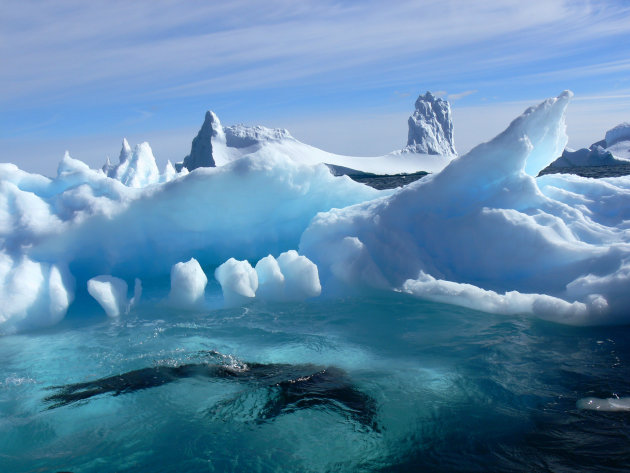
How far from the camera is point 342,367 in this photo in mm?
4766

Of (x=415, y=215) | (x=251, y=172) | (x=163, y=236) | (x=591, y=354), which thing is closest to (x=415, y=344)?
(x=591, y=354)

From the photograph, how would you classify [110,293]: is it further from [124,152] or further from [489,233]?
[124,152]

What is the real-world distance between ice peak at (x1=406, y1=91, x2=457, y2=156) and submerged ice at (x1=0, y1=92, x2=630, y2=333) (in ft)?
102

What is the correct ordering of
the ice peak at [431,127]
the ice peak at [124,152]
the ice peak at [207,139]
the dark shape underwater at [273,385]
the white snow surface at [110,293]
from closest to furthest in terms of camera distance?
1. the dark shape underwater at [273,385]
2. the white snow surface at [110,293]
3. the ice peak at [124,152]
4. the ice peak at [207,139]
5. the ice peak at [431,127]

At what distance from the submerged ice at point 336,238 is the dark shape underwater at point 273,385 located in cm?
184

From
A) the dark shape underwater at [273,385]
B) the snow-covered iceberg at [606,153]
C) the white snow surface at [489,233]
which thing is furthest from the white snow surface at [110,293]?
the snow-covered iceberg at [606,153]

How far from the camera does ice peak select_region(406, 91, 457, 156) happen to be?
127 ft

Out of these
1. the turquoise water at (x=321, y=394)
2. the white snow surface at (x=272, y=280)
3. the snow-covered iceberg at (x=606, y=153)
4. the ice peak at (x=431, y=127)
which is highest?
the ice peak at (x=431, y=127)

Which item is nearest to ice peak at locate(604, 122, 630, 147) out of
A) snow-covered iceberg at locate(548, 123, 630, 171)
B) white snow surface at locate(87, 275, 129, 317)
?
snow-covered iceberg at locate(548, 123, 630, 171)

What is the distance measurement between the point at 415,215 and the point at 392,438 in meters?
4.07

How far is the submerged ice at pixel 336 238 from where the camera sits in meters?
6.10

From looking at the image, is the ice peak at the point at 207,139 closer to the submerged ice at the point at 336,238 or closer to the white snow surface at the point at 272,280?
the submerged ice at the point at 336,238

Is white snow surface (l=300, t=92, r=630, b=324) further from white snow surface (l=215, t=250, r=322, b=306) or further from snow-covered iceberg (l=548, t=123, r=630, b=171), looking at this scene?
snow-covered iceberg (l=548, t=123, r=630, b=171)

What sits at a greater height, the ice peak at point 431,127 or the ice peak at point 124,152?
the ice peak at point 431,127
